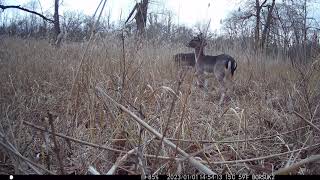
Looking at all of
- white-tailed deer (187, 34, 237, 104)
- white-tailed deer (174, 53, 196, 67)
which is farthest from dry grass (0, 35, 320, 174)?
white-tailed deer (187, 34, 237, 104)

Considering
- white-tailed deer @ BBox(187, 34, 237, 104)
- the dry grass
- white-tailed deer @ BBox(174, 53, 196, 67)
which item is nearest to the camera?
the dry grass

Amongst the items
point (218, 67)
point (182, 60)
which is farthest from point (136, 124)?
point (218, 67)

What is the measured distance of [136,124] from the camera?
5.82 feet

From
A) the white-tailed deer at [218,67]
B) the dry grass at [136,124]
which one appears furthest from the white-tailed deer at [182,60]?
the dry grass at [136,124]

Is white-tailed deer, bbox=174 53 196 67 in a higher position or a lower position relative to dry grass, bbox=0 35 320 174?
higher

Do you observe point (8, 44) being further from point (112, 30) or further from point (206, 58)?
point (206, 58)

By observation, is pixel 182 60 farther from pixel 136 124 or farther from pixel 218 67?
pixel 136 124

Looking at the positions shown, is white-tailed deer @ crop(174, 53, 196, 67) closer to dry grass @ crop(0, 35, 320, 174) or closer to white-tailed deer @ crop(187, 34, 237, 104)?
white-tailed deer @ crop(187, 34, 237, 104)

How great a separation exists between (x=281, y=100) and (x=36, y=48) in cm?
398

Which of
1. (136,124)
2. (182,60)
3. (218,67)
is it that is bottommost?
(136,124)

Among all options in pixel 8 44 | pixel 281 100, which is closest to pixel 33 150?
pixel 281 100

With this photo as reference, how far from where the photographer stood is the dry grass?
1.35m

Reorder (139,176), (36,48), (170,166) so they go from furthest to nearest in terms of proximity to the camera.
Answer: (36,48) < (170,166) < (139,176)

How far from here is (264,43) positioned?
159 inches
